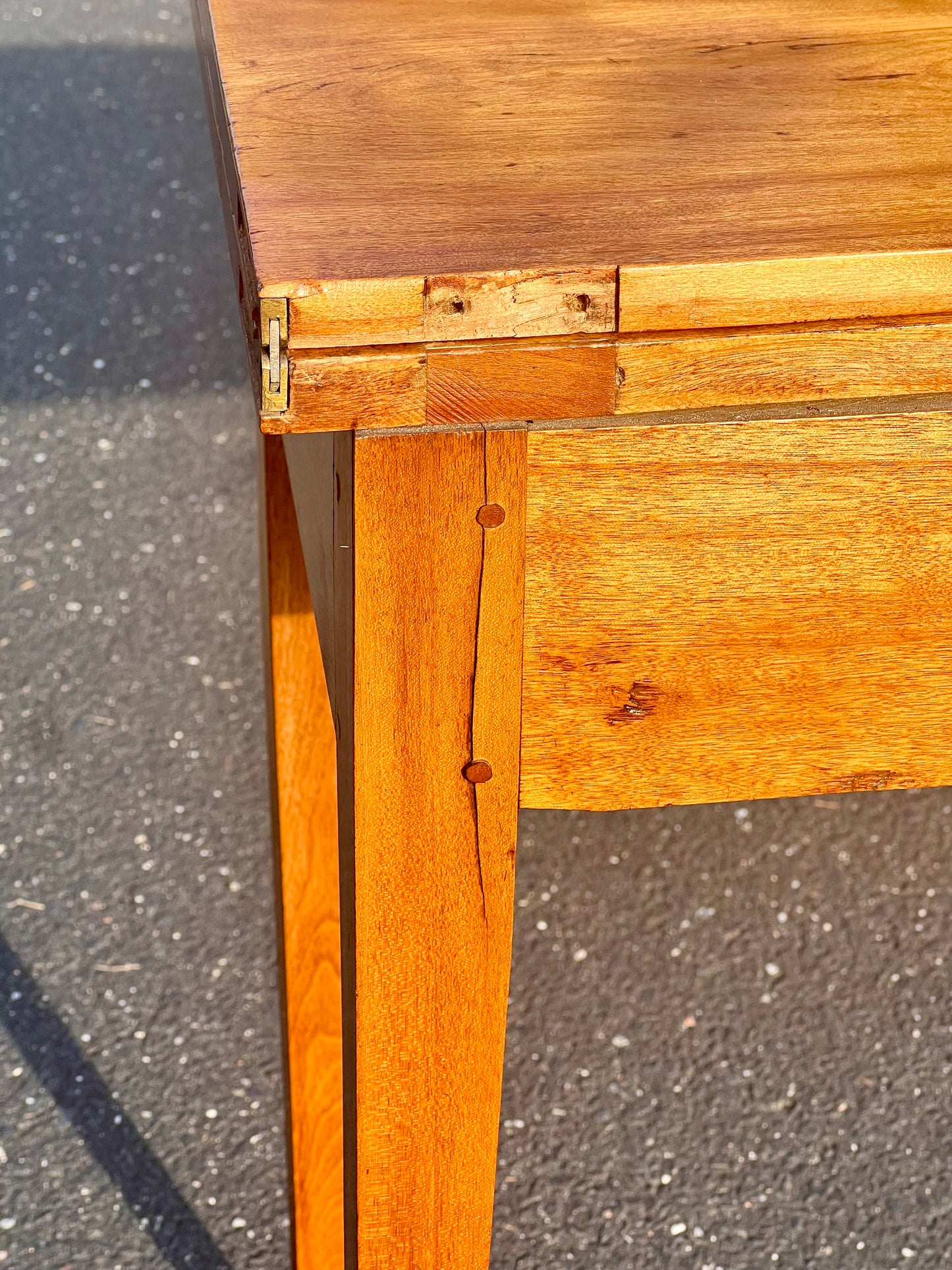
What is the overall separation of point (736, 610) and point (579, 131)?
0.65 feet

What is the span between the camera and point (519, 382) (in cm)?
47

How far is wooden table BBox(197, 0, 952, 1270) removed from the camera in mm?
467

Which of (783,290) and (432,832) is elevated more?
(783,290)

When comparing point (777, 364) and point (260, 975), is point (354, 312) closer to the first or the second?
point (777, 364)

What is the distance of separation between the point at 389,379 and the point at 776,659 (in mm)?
191

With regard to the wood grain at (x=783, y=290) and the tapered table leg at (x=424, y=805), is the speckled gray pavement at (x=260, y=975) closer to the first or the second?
the tapered table leg at (x=424, y=805)

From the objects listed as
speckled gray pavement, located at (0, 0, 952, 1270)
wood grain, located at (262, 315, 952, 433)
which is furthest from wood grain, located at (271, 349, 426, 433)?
speckled gray pavement, located at (0, 0, 952, 1270)

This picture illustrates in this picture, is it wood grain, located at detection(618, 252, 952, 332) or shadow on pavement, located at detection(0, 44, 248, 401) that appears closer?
wood grain, located at detection(618, 252, 952, 332)

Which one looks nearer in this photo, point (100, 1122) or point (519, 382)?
point (519, 382)

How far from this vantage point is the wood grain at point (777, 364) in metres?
0.47

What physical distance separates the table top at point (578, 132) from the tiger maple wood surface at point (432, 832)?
69mm

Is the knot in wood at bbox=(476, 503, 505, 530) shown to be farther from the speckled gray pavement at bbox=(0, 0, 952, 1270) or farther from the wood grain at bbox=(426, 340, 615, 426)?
the speckled gray pavement at bbox=(0, 0, 952, 1270)

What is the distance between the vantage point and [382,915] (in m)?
0.56

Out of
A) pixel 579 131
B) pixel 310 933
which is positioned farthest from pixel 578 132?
pixel 310 933
